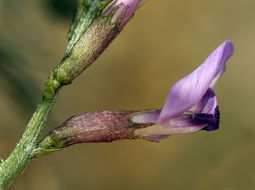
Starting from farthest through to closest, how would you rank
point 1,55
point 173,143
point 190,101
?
point 173,143 → point 1,55 → point 190,101

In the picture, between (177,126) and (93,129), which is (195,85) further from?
(93,129)

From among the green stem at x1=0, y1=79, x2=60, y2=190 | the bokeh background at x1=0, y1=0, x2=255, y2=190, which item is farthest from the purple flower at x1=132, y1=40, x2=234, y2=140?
the bokeh background at x1=0, y1=0, x2=255, y2=190

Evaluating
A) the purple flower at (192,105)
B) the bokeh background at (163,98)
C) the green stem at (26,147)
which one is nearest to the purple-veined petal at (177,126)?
the purple flower at (192,105)

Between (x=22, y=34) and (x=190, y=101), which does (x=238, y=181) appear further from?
(x=190, y=101)

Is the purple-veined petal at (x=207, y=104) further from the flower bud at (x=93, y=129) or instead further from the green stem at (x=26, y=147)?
the green stem at (x=26, y=147)

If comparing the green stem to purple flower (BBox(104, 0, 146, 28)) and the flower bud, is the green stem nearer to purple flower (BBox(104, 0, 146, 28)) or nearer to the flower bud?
the flower bud

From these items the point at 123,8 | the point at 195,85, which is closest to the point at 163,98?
the point at 123,8

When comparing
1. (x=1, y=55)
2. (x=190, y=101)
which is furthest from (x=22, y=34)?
(x=190, y=101)
